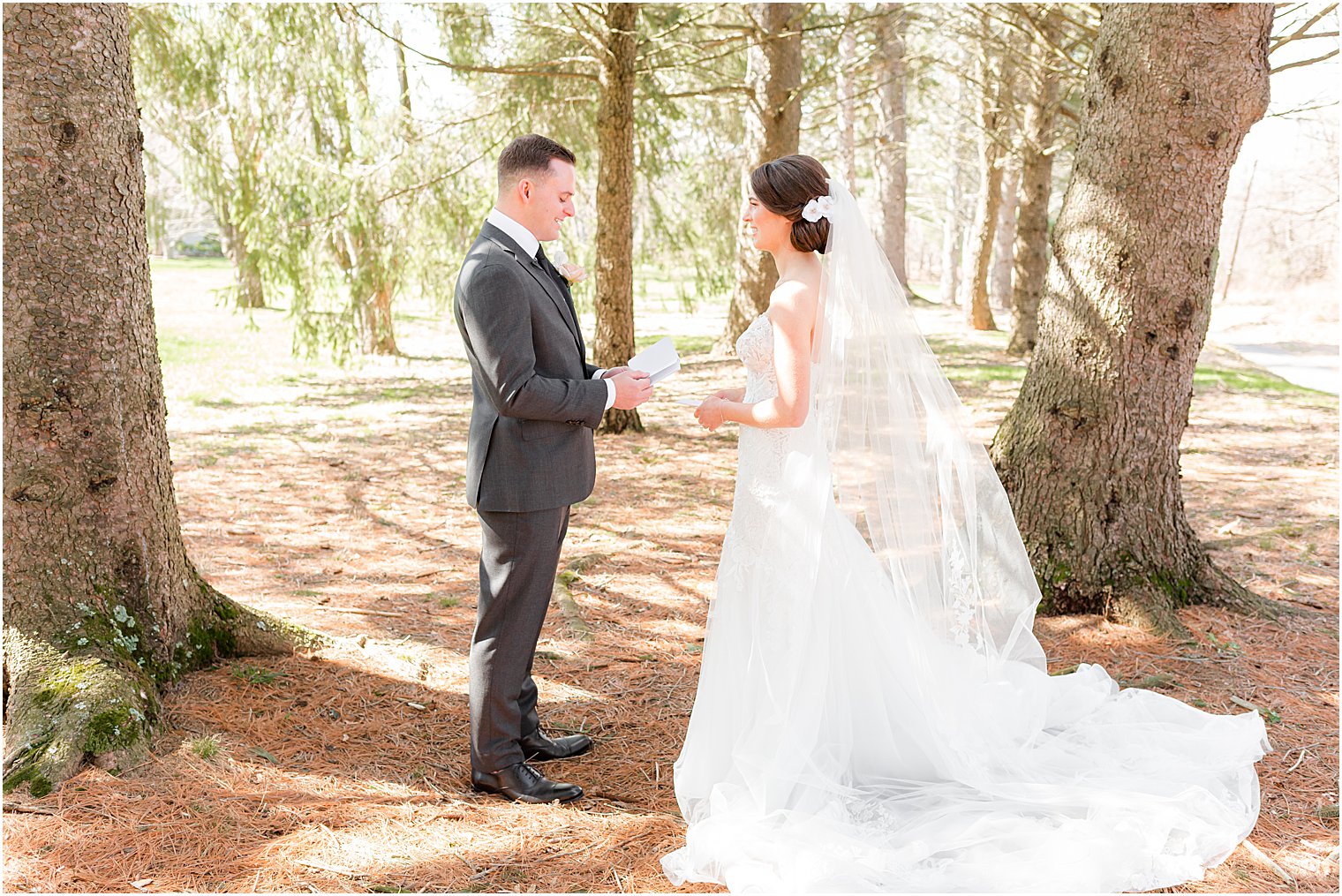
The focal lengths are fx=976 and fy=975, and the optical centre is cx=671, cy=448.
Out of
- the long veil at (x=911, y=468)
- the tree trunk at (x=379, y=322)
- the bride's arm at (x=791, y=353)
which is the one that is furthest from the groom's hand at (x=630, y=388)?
the tree trunk at (x=379, y=322)

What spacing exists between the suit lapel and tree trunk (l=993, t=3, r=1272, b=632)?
7.90 ft

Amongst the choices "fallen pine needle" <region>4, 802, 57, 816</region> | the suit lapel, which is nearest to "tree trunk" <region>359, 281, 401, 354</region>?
the suit lapel

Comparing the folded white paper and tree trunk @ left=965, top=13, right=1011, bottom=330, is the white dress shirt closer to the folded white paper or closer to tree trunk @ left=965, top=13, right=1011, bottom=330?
the folded white paper

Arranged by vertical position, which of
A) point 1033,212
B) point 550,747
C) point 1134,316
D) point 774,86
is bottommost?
point 550,747

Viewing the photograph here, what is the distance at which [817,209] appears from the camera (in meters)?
3.09

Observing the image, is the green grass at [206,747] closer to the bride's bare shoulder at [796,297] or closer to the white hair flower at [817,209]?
the bride's bare shoulder at [796,297]

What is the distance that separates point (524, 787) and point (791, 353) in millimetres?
1611

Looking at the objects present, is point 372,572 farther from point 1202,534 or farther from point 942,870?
point 1202,534

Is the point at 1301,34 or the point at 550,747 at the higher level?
the point at 1301,34

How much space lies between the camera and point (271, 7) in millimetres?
8719

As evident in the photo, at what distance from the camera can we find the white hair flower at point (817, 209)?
308 cm

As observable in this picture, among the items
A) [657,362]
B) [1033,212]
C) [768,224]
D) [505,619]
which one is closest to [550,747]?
[505,619]

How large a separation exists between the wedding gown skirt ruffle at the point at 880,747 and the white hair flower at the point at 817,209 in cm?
38

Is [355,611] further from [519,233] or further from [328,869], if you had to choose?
[519,233]
